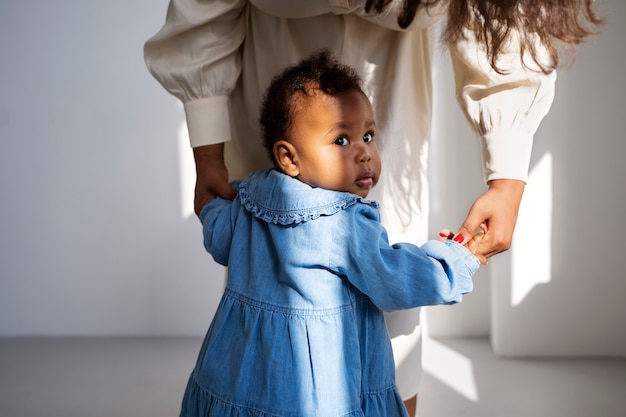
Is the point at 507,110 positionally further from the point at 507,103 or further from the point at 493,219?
the point at 493,219

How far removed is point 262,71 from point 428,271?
0.50m

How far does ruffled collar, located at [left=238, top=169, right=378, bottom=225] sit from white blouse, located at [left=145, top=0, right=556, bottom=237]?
197 mm

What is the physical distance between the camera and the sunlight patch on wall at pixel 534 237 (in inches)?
86.7

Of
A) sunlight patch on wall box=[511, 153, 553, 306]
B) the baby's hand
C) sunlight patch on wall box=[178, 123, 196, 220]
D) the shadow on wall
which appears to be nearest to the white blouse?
the baby's hand

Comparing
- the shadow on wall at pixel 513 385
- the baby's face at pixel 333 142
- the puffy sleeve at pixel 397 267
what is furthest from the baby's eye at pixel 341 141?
the shadow on wall at pixel 513 385

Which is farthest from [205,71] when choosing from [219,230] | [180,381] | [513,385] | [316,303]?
[513,385]

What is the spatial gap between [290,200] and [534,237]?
147cm

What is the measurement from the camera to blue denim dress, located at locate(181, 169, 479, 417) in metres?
0.92

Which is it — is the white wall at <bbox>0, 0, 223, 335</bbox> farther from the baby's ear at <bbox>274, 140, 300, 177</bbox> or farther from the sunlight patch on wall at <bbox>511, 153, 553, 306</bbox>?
the baby's ear at <bbox>274, 140, 300, 177</bbox>

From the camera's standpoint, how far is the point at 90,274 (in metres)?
2.62

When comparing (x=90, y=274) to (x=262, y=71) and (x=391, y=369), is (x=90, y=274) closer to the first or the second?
(x=262, y=71)

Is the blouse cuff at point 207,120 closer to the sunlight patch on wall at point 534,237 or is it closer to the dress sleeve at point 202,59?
the dress sleeve at point 202,59

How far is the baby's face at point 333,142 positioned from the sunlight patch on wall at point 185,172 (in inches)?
61.4

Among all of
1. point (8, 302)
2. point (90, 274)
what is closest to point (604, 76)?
point (90, 274)
